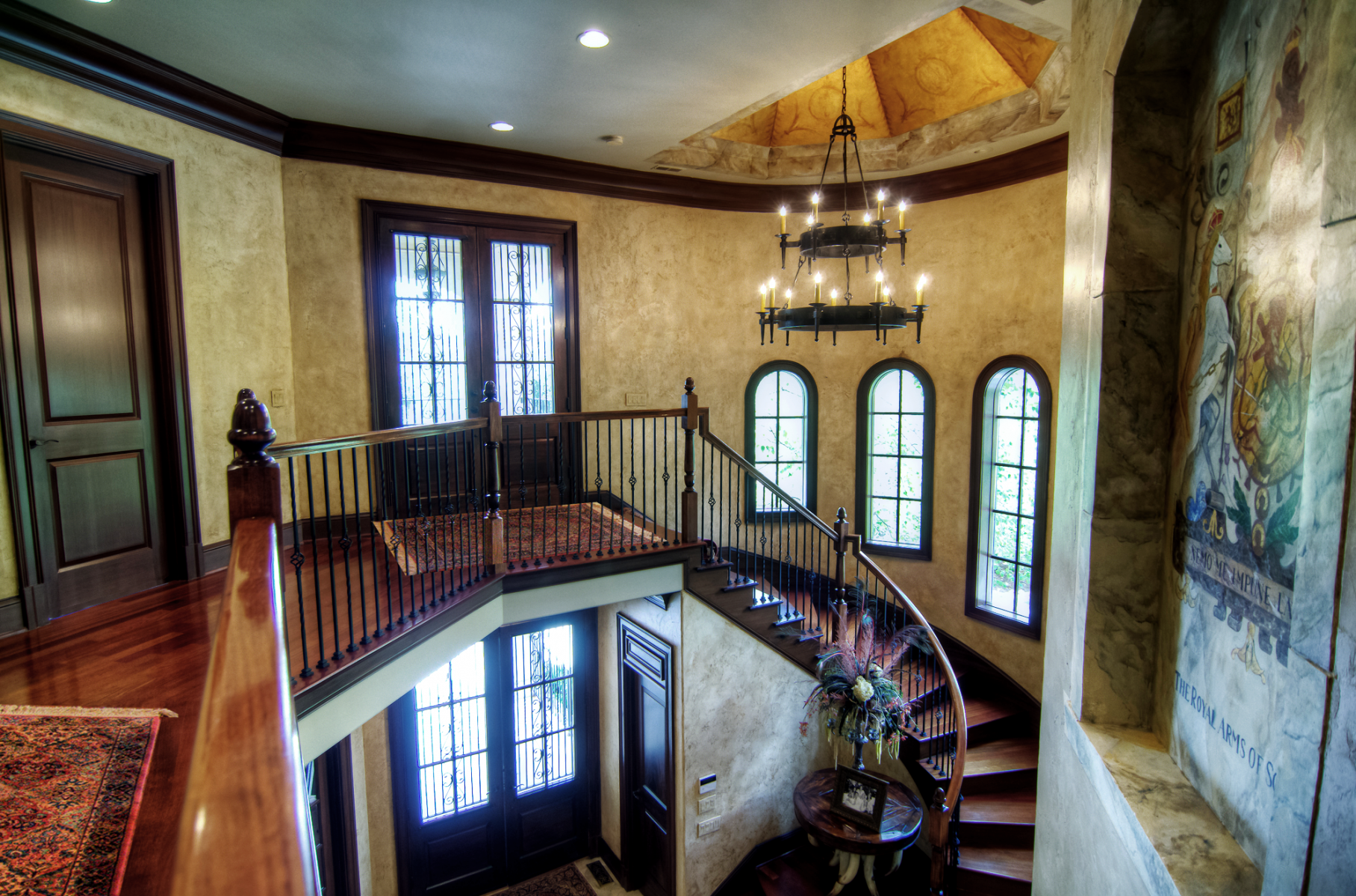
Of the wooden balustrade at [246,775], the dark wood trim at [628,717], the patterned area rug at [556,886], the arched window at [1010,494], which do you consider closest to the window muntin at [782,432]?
the arched window at [1010,494]

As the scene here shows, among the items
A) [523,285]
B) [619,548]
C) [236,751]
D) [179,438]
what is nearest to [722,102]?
[523,285]

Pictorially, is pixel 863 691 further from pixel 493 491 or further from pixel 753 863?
pixel 493 491

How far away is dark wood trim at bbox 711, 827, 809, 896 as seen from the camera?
19.3 feet

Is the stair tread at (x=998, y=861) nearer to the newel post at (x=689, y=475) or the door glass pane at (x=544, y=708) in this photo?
the newel post at (x=689, y=475)

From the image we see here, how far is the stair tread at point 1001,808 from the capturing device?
543cm

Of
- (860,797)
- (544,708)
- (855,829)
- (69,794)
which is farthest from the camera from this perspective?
(544,708)

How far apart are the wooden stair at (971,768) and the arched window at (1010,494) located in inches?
24.5

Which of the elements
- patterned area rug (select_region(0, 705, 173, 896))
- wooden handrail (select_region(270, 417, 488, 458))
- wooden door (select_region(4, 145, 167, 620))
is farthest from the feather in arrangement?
wooden door (select_region(4, 145, 167, 620))

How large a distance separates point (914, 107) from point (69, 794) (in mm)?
7160

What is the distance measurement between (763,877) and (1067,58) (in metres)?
6.65

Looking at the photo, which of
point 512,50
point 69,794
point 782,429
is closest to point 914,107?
point 782,429

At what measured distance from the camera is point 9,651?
128 inches

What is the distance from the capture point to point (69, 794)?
193 cm

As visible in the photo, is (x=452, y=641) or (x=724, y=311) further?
(x=724, y=311)
